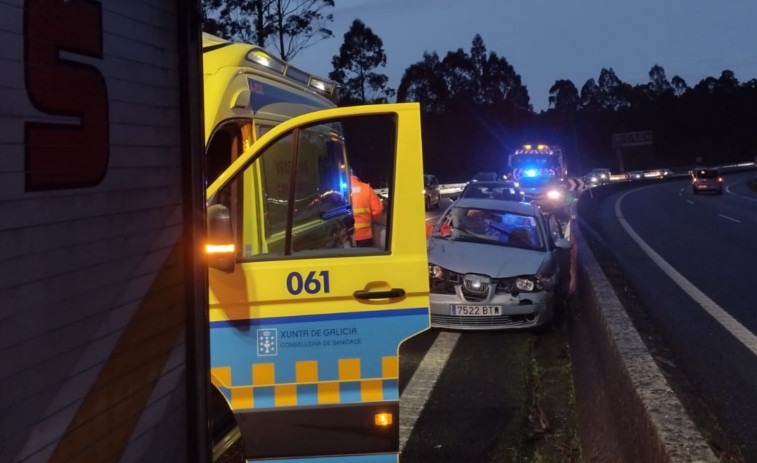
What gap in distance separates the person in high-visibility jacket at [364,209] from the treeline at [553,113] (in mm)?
34944

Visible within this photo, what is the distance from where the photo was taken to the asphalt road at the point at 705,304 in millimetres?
5242

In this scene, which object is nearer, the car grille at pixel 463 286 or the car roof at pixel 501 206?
the car grille at pixel 463 286

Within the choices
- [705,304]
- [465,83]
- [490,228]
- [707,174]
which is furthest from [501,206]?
[465,83]

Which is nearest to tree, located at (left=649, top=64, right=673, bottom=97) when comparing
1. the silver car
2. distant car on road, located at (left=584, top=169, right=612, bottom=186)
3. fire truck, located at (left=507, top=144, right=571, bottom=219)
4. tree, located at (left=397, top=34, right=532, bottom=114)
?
tree, located at (left=397, top=34, right=532, bottom=114)

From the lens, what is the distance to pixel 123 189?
2.27 meters

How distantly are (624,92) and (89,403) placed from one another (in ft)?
445

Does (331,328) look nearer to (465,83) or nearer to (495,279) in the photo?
(495,279)

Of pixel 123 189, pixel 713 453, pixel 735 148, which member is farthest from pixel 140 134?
pixel 735 148

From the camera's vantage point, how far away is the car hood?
833cm

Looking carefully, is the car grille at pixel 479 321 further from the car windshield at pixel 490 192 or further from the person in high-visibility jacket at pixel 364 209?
the car windshield at pixel 490 192

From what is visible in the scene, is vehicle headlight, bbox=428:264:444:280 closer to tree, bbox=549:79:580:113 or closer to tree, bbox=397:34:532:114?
tree, bbox=397:34:532:114

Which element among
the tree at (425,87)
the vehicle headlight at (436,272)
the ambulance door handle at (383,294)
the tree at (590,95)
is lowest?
the vehicle headlight at (436,272)

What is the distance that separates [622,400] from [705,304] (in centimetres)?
714

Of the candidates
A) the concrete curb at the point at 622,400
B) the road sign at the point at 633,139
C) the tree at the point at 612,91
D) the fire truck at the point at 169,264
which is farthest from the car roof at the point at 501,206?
the tree at the point at 612,91
